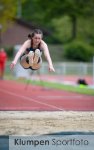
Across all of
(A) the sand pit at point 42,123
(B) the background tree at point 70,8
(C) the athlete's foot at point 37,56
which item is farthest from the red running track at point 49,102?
(B) the background tree at point 70,8

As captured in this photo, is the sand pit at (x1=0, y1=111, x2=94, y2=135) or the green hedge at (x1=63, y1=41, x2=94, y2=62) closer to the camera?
the sand pit at (x1=0, y1=111, x2=94, y2=135)

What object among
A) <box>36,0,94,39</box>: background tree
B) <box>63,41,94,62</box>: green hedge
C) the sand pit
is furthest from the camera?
<box>36,0,94,39</box>: background tree

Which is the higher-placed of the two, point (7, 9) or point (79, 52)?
point (7, 9)

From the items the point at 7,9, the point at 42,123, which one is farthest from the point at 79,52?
the point at 42,123

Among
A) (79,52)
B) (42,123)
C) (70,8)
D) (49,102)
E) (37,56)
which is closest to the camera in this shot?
(42,123)

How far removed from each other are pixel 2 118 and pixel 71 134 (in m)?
1.98

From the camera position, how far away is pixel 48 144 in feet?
28.7

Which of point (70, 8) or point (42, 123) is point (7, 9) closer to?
point (70, 8)

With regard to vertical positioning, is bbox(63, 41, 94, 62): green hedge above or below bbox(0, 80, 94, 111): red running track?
above

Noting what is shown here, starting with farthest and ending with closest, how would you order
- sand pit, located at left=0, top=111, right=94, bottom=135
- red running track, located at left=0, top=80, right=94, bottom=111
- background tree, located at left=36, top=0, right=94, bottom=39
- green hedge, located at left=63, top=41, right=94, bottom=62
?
background tree, located at left=36, top=0, right=94, bottom=39
green hedge, located at left=63, top=41, right=94, bottom=62
red running track, located at left=0, top=80, right=94, bottom=111
sand pit, located at left=0, top=111, right=94, bottom=135

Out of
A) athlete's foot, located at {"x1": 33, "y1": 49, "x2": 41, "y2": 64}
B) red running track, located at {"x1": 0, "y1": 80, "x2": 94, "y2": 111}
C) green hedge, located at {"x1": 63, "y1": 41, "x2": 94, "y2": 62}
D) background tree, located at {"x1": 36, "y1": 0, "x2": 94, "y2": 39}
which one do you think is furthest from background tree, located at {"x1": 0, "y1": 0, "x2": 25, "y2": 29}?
athlete's foot, located at {"x1": 33, "y1": 49, "x2": 41, "y2": 64}

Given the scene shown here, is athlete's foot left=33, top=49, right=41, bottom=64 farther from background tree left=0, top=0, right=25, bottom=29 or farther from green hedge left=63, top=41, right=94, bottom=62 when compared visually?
green hedge left=63, top=41, right=94, bottom=62

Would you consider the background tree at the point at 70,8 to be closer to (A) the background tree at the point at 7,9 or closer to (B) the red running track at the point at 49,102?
(A) the background tree at the point at 7,9

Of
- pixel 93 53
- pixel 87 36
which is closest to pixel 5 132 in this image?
pixel 93 53
